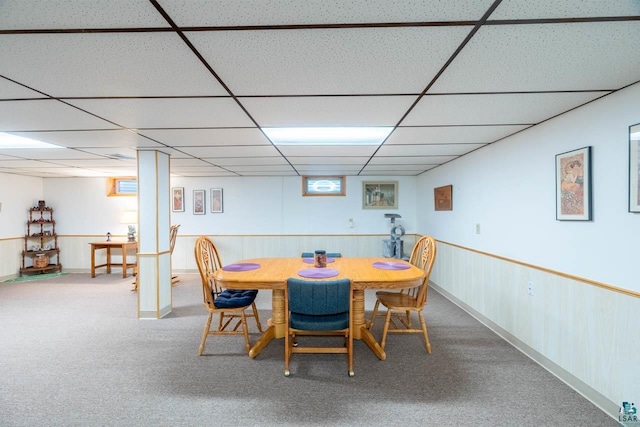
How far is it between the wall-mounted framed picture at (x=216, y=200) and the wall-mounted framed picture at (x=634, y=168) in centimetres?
578

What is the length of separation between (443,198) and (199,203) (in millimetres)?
4633

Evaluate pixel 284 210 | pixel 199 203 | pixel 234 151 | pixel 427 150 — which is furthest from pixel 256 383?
Answer: pixel 199 203

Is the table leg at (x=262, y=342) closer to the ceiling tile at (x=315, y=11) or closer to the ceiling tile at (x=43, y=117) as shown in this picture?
the ceiling tile at (x=43, y=117)

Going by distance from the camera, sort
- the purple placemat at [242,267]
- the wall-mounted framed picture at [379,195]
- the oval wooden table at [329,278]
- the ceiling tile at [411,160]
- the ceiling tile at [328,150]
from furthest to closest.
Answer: the wall-mounted framed picture at [379,195] < the ceiling tile at [411,160] < the ceiling tile at [328,150] < the purple placemat at [242,267] < the oval wooden table at [329,278]

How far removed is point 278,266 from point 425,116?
6.33 ft

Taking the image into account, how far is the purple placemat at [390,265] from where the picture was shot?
286cm

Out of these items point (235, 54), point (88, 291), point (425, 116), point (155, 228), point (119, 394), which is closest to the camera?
point (235, 54)

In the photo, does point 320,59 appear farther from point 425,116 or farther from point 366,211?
point 366,211

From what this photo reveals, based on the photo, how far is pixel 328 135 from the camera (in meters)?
2.99

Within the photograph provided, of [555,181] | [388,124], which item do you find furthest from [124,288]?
[555,181]

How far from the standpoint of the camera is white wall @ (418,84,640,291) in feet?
5.96

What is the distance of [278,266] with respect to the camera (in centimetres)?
302

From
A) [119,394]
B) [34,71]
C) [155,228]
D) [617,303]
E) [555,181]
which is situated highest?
[34,71]

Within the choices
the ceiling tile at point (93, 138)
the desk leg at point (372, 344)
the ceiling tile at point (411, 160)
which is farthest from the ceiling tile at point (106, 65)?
the ceiling tile at point (411, 160)
